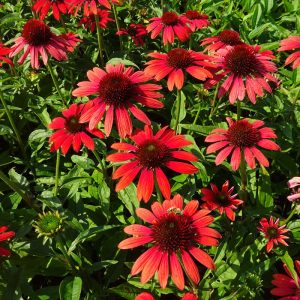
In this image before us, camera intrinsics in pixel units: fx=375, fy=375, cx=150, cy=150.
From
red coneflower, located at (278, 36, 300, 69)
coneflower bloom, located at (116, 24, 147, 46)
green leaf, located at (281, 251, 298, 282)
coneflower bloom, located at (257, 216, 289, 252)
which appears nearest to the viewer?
green leaf, located at (281, 251, 298, 282)

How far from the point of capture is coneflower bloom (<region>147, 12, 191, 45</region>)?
231cm

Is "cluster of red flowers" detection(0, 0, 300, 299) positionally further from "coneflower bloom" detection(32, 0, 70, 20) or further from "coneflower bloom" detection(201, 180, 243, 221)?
"coneflower bloom" detection(32, 0, 70, 20)

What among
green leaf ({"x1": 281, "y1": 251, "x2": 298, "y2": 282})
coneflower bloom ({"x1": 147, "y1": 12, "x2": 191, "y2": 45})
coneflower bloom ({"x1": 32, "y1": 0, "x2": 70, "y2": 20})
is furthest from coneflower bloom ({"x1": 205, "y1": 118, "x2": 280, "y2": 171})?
coneflower bloom ({"x1": 32, "y1": 0, "x2": 70, "y2": 20})

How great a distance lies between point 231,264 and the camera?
1623 millimetres

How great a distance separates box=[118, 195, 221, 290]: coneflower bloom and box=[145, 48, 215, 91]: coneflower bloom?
0.64 meters

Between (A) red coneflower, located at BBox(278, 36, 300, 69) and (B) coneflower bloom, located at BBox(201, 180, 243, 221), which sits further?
(A) red coneflower, located at BBox(278, 36, 300, 69)

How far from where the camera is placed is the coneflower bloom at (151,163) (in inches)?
55.5

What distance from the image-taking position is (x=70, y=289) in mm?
1543

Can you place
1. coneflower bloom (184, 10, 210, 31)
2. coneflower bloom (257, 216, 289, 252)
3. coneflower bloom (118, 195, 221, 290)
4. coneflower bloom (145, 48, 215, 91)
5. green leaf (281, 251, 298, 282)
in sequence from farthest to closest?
coneflower bloom (184, 10, 210, 31) < coneflower bloom (145, 48, 215, 91) < coneflower bloom (257, 216, 289, 252) < green leaf (281, 251, 298, 282) < coneflower bloom (118, 195, 221, 290)

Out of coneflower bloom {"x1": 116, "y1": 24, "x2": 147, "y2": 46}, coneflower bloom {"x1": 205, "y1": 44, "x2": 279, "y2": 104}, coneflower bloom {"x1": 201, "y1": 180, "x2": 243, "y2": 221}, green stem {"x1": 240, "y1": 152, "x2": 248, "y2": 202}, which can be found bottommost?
coneflower bloom {"x1": 201, "y1": 180, "x2": 243, "y2": 221}

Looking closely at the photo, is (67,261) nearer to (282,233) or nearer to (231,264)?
(231,264)

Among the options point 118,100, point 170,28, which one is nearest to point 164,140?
point 118,100

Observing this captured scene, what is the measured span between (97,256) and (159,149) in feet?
2.55

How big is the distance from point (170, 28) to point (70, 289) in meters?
1.63
